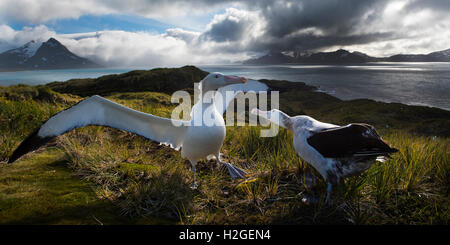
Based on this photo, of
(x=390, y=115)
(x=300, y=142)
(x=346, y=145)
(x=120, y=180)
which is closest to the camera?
(x=346, y=145)

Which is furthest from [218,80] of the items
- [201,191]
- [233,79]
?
[201,191]

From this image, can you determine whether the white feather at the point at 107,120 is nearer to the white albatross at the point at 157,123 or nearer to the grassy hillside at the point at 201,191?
the white albatross at the point at 157,123

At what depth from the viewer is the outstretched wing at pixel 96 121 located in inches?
146

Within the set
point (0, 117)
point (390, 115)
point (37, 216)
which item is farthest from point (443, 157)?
point (390, 115)

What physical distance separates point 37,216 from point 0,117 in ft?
16.8

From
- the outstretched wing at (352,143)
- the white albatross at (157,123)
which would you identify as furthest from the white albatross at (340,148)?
the white albatross at (157,123)

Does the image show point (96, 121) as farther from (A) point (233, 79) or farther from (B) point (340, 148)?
(B) point (340, 148)

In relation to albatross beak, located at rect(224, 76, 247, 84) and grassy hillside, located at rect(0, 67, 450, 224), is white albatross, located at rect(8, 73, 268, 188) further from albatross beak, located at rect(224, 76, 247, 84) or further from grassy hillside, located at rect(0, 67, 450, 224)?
grassy hillside, located at rect(0, 67, 450, 224)

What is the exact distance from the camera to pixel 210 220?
2668mm

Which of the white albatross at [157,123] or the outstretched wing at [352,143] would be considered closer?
the outstretched wing at [352,143]

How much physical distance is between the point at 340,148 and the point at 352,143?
0.14 metres

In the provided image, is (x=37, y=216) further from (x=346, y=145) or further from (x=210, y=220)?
(x=346, y=145)

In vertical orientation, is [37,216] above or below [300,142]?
below

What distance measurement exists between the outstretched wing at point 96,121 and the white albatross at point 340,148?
6.85ft
